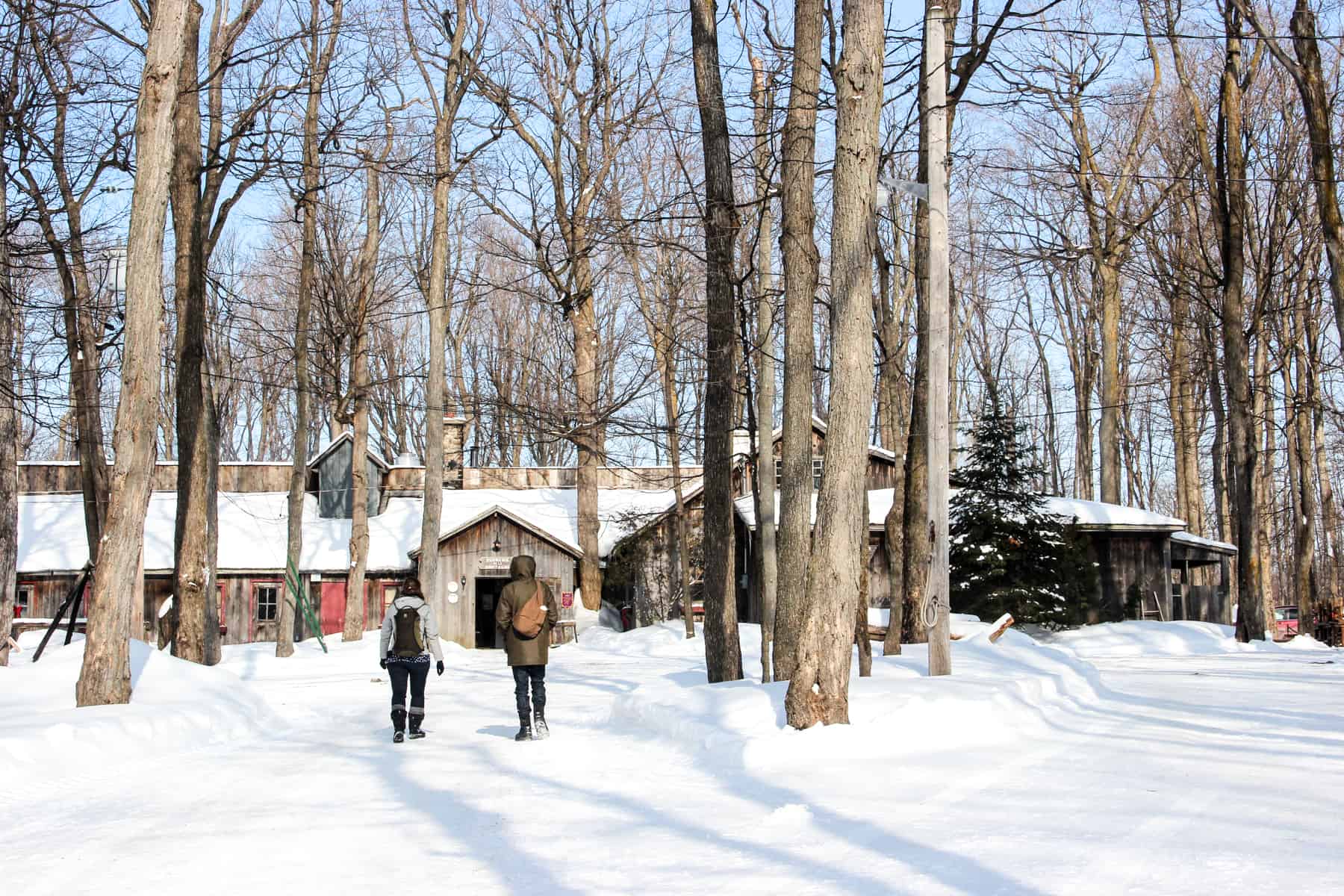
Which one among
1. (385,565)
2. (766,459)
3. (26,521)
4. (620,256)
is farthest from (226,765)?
(26,521)

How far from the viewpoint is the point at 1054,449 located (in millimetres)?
59406

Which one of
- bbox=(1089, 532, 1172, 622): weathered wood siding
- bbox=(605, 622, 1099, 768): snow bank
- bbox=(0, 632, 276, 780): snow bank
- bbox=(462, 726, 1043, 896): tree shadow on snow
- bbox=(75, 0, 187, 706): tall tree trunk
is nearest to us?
bbox=(462, 726, 1043, 896): tree shadow on snow

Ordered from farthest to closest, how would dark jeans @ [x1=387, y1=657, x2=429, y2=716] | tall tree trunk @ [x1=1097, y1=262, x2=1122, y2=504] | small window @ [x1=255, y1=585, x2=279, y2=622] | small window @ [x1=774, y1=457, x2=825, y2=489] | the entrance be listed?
the entrance
small window @ [x1=255, y1=585, x2=279, y2=622]
tall tree trunk @ [x1=1097, y1=262, x2=1122, y2=504]
small window @ [x1=774, y1=457, x2=825, y2=489]
dark jeans @ [x1=387, y1=657, x2=429, y2=716]

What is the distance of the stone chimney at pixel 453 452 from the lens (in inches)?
1702

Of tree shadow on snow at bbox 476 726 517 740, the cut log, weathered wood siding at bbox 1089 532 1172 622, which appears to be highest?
weathered wood siding at bbox 1089 532 1172 622

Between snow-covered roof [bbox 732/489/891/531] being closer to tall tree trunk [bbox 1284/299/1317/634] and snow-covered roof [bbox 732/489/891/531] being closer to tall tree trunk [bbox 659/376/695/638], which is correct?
tall tree trunk [bbox 659/376/695/638]

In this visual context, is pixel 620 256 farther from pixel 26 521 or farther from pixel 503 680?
pixel 26 521

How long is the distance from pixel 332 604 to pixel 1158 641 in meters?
23.3

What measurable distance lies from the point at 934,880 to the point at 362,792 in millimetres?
4305

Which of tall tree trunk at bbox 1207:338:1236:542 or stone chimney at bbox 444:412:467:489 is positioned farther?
stone chimney at bbox 444:412:467:489

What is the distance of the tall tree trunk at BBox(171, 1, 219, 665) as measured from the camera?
16.7 m

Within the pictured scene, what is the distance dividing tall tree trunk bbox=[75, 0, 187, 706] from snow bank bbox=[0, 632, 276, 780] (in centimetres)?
55

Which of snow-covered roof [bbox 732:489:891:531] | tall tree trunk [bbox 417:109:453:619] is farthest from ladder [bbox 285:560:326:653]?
snow-covered roof [bbox 732:489:891:531]

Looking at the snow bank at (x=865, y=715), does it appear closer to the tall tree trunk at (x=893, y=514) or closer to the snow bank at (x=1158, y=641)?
the tall tree trunk at (x=893, y=514)
